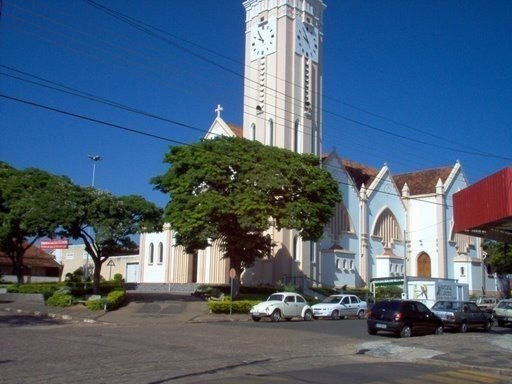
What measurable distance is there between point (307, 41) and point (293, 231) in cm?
1792

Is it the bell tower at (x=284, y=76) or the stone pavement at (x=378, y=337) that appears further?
the bell tower at (x=284, y=76)

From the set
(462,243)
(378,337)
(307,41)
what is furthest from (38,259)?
(378,337)

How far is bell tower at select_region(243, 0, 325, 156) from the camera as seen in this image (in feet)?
178

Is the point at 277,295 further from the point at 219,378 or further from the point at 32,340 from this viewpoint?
the point at 219,378

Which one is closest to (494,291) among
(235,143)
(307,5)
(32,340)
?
(307,5)

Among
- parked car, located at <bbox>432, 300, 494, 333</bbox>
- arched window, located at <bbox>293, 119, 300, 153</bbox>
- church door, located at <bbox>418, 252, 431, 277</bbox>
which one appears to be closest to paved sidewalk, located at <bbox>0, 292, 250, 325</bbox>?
parked car, located at <bbox>432, 300, 494, 333</bbox>

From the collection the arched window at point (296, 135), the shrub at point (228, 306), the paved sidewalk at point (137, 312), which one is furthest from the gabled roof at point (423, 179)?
the shrub at point (228, 306)

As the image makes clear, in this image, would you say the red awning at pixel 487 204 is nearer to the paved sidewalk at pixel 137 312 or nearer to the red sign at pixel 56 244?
the paved sidewalk at pixel 137 312

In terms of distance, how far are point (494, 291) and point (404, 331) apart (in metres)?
52.2

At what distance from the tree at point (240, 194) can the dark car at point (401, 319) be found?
13174mm

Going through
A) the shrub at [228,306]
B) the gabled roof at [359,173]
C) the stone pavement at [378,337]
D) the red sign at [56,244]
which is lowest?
the stone pavement at [378,337]

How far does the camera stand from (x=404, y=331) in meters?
23.8

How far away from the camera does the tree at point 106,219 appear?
3572 centimetres

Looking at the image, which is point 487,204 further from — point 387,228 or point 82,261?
point 82,261
